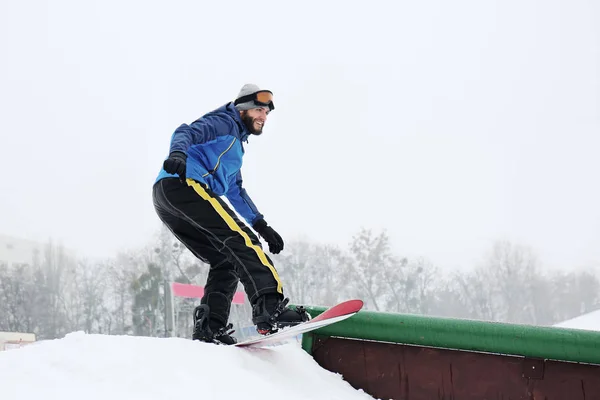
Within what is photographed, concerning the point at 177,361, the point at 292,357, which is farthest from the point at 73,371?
the point at 292,357

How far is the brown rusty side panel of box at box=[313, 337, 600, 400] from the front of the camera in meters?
3.01

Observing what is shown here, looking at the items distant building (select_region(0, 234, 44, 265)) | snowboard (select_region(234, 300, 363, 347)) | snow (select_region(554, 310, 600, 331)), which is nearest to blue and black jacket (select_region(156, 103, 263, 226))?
snowboard (select_region(234, 300, 363, 347))

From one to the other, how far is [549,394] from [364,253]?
48.4 meters

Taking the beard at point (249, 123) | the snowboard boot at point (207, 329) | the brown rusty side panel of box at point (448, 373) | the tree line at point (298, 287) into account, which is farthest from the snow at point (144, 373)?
the tree line at point (298, 287)

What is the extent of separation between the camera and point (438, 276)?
5216 centimetres

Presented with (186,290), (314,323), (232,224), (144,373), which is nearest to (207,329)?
(232,224)

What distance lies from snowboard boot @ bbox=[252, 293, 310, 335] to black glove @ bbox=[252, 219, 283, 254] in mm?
818

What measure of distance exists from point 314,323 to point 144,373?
106 cm

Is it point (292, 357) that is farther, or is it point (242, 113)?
point (242, 113)

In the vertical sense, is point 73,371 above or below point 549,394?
above

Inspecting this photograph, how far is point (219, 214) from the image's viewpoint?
10.8 feet

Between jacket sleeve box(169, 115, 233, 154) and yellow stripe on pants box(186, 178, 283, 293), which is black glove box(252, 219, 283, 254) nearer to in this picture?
yellow stripe on pants box(186, 178, 283, 293)

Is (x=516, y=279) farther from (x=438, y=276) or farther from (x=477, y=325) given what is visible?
(x=477, y=325)

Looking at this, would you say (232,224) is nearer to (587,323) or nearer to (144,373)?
(144,373)
